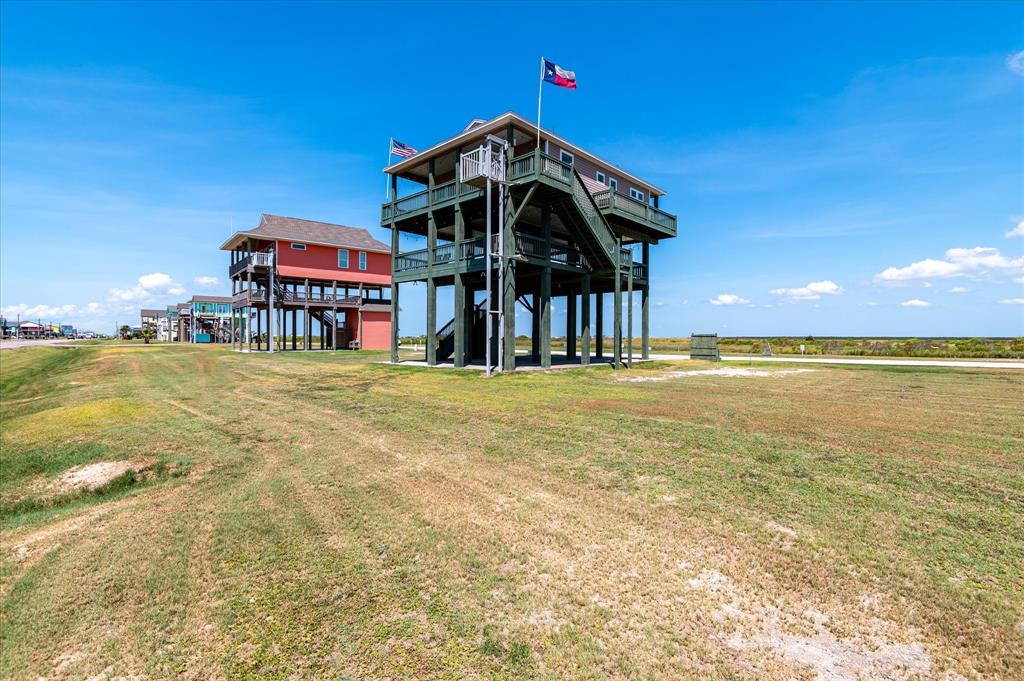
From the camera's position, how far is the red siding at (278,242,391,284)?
3881 cm

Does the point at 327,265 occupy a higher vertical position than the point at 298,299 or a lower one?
higher

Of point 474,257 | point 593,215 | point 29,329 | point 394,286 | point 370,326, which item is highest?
point 593,215

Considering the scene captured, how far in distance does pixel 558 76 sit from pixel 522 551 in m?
20.3

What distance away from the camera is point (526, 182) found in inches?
723

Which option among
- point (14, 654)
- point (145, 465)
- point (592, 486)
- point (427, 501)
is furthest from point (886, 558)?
point (145, 465)

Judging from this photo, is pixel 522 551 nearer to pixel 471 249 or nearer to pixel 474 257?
pixel 474 257

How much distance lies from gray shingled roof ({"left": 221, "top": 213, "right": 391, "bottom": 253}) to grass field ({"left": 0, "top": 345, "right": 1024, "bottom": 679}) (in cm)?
3258

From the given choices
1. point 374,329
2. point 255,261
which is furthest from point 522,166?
point 374,329

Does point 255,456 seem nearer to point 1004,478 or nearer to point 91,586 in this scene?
point 91,586

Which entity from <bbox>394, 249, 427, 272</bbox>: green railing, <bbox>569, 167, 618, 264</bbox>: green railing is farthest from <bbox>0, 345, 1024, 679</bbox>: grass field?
<bbox>394, 249, 427, 272</bbox>: green railing

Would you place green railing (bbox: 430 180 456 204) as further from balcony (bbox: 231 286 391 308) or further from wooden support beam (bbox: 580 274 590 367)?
balcony (bbox: 231 286 391 308)

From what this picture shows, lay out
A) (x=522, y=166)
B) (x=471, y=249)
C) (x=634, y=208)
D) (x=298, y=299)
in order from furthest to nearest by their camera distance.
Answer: (x=298, y=299)
(x=634, y=208)
(x=471, y=249)
(x=522, y=166)

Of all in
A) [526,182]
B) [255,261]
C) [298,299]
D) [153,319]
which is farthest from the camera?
[153,319]

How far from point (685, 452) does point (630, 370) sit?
14.7 metres
